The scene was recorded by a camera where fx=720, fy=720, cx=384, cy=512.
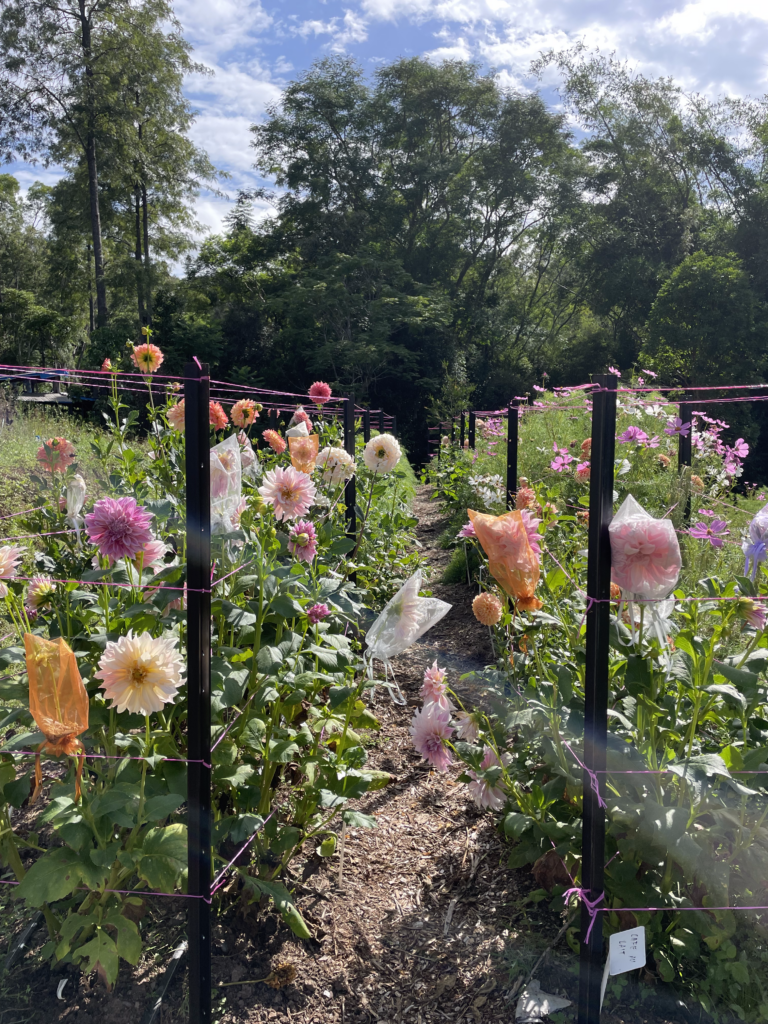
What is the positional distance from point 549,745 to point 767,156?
2413 centimetres

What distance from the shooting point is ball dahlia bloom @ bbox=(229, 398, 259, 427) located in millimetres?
2875

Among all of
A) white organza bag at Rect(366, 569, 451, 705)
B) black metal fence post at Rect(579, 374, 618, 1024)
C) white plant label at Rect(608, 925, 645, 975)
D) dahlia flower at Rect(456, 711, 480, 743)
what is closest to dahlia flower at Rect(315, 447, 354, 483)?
white organza bag at Rect(366, 569, 451, 705)

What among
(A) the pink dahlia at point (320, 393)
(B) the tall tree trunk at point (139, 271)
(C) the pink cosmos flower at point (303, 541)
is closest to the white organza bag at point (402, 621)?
(C) the pink cosmos flower at point (303, 541)

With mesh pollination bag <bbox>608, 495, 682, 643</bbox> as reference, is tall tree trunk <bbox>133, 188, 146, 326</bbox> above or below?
above

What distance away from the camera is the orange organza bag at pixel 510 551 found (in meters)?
1.61

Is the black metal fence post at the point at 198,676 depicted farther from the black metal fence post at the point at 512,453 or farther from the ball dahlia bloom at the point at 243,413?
the black metal fence post at the point at 512,453

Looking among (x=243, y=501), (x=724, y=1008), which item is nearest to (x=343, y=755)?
(x=243, y=501)

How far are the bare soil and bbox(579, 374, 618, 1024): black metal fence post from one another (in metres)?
0.16

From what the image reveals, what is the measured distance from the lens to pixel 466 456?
8.62 meters

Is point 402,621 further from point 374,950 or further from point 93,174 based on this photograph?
point 93,174

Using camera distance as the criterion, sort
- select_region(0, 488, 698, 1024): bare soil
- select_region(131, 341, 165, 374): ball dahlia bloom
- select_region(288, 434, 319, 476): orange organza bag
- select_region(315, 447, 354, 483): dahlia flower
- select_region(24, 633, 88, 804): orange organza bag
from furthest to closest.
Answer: select_region(131, 341, 165, 374): ball dahlia bloom
select_region(315, 447, 354, 483): dahlia flower
select_region(288, 434, 319, 476): orange organza bag
select_region(0, 488, 698, 1024): bare soil
select_region(24, 633, 88, 804): orange organza bag

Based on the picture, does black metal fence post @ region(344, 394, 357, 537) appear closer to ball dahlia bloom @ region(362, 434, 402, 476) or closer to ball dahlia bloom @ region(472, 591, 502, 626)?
ball dahlia bloom @ region(362, 434, 402, 476)

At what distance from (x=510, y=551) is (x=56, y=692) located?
96 centimetres

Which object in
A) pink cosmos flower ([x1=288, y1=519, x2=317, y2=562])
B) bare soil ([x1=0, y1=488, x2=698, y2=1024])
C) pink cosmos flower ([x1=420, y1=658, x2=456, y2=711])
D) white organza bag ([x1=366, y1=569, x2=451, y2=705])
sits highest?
pink cosmos flower ([x1=288, y1=519, x2=317, y2=562])
